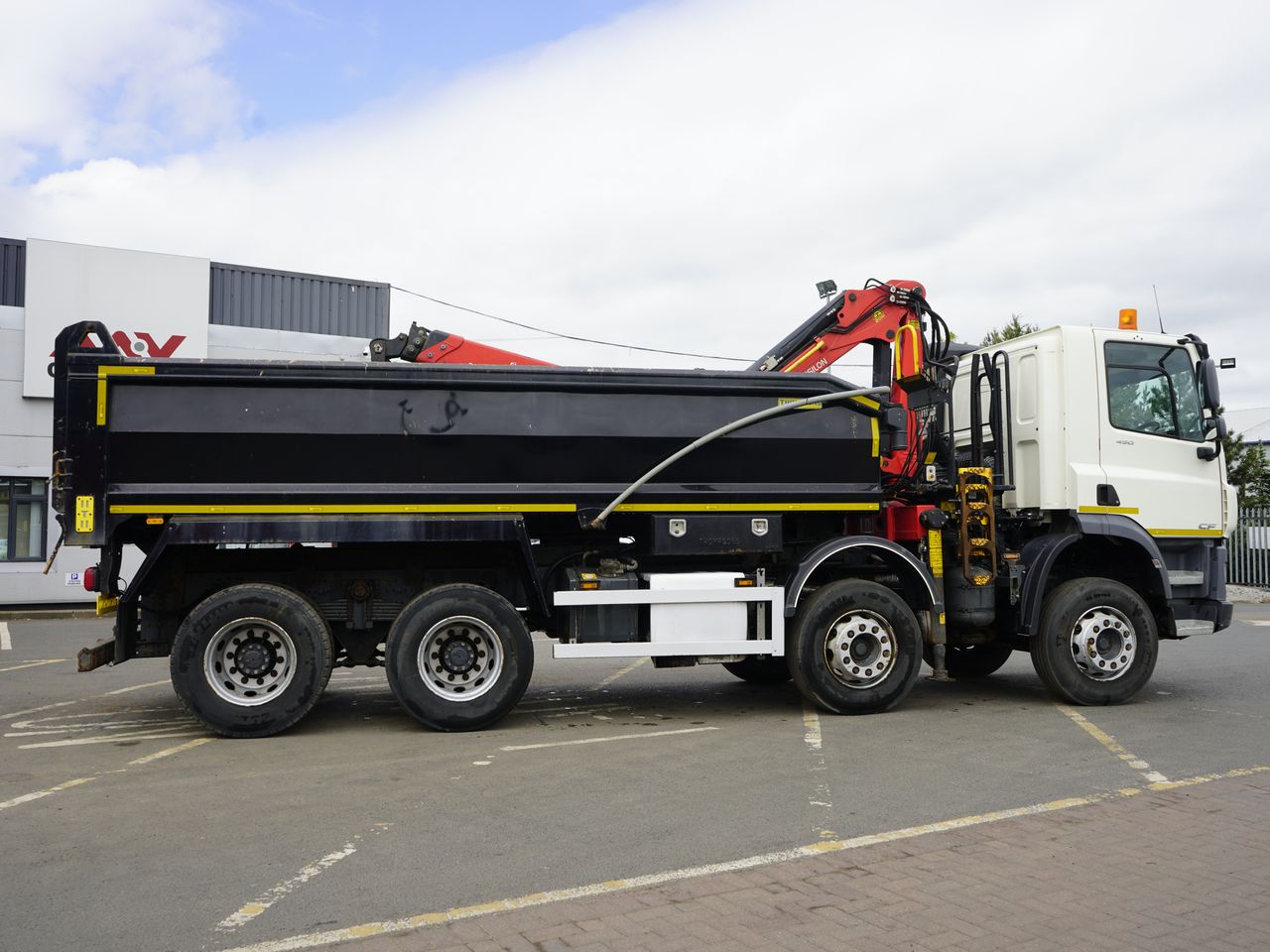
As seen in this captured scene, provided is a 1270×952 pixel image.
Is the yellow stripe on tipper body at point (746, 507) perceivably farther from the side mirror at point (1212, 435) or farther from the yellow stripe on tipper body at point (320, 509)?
the side mirror at point (1212, 435)

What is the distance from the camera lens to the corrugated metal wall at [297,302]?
2328cm

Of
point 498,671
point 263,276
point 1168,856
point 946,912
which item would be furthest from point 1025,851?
point 263,276

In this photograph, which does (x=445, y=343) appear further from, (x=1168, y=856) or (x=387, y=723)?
(x=1168, y=856)

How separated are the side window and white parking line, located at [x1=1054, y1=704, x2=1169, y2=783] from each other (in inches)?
99.9

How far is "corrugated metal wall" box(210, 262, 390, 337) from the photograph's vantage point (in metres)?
23.3

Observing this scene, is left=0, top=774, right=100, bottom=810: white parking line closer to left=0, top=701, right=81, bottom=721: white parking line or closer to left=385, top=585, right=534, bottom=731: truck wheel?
left=385, top=585, right=534, bottom=731: truck wheel

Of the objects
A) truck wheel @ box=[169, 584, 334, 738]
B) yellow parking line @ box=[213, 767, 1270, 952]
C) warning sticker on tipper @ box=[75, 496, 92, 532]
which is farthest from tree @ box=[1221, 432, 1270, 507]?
warning sticker on tipper @ box=[75, 496, 92, 532]

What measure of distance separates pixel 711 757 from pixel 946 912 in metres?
3.17

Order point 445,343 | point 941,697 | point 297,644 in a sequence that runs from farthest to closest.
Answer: point 941,697, point 445,343, point 297,644

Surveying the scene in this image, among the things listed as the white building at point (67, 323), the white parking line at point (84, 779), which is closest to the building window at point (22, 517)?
the white building at point (67, 323)

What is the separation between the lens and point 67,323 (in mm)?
21922

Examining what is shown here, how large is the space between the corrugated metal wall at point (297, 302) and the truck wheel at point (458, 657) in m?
16.1

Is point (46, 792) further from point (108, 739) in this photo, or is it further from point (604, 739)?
point (604, 739)

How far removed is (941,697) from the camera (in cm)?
1044
